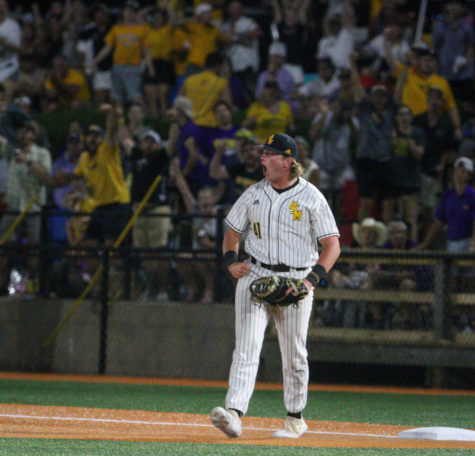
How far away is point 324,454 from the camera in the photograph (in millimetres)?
5902

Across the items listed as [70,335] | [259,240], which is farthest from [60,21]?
[259,240]

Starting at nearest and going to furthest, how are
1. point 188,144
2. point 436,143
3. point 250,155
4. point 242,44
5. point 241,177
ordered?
point 250,155 → point 241,177 → point 436,143 → point 188,144 → point 242,44

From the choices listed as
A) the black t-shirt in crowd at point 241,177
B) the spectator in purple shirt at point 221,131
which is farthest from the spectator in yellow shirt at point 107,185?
the black t-shirt in crowd at point 241,177

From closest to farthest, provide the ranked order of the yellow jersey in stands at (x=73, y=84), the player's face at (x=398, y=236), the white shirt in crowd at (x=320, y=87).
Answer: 1. the player's face at (x=398, y=236)
2. the white shirt in crowd at (x=320, y=87)
3. the yellow jersey in stands at (x=73, y=84)

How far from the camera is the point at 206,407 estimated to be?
9266 mm

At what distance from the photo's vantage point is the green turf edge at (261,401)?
8773mm

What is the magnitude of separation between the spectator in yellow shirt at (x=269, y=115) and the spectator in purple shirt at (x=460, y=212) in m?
2.98

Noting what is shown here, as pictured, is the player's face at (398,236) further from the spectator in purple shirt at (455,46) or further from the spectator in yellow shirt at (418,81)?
the spectator in purple shirt at (455,46)

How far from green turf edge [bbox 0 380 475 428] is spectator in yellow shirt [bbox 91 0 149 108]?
616 centimetres

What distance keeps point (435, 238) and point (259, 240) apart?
5.49m

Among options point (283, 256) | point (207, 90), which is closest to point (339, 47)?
point (207, 90)

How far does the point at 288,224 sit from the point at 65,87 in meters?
11.1

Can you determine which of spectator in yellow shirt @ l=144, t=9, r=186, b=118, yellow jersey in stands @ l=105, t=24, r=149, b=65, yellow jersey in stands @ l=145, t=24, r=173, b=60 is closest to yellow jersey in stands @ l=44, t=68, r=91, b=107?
yellow jersey in stands @ l=105, t=24, r=149, b=65

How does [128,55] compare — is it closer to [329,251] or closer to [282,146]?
[282,146]
